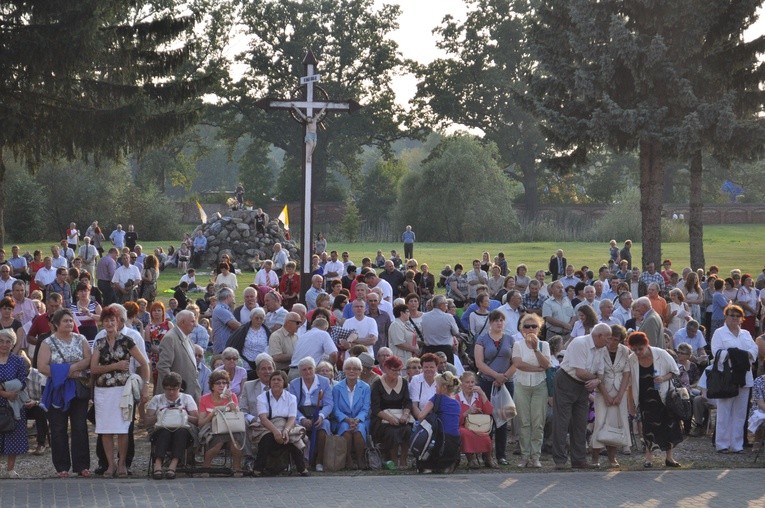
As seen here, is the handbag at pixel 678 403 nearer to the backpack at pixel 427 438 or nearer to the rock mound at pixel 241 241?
the backpack at pixel 427 438

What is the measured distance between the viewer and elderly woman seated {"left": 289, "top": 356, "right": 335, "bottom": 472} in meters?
14.0

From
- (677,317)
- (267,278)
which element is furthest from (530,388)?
(267,278)

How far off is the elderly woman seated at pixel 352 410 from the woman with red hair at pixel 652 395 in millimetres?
3157

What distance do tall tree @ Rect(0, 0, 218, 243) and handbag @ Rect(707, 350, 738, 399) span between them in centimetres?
1617

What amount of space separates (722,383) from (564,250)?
Answer: 41218 mm

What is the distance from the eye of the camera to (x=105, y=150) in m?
28.4

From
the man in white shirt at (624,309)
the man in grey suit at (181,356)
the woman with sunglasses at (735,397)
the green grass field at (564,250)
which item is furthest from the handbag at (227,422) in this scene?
the green grass field at (564,250)

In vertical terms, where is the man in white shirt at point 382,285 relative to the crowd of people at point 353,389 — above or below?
above

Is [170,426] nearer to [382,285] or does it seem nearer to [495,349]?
[495,349]

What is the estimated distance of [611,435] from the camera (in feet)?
46.5

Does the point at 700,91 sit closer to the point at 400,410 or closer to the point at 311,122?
the point at 311,122

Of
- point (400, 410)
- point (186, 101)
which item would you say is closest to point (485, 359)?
point (400, 410)

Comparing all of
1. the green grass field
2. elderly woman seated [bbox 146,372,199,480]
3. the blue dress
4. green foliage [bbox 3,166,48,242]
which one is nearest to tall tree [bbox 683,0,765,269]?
the green grass field

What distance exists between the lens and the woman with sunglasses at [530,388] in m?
14.5
